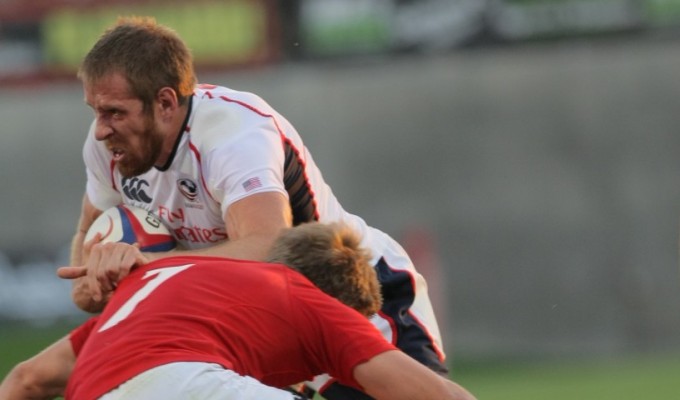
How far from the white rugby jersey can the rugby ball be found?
4cm

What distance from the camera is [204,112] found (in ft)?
18.7

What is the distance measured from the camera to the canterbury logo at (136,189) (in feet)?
19.4

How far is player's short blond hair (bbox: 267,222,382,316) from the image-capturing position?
4977 millimetres

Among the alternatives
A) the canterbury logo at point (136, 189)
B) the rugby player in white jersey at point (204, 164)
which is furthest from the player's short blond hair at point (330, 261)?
the canterbury logo at point (136, 189)

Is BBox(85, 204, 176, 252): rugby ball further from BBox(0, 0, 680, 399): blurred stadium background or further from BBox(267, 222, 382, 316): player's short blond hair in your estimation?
BBox(0, 0, 680, 399): blurred stadium background

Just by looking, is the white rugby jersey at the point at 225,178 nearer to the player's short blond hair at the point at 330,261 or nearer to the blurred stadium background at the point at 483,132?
the player's short blond hair at the point at 330,261

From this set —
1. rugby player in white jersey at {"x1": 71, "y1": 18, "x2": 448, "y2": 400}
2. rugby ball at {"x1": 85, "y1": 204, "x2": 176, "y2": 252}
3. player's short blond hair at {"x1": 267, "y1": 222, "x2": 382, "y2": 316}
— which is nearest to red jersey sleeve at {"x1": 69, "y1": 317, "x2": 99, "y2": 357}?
rugby player in white jersey at {"x1": 71, "y1": 18, "x2": 448, "y2": 400}

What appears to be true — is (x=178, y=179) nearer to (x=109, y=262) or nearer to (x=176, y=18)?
(x=109, y=262)

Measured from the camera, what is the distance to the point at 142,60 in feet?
18.2

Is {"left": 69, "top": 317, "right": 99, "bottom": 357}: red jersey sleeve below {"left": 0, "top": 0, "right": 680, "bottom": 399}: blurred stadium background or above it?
above

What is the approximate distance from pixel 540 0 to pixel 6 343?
22.4 feet

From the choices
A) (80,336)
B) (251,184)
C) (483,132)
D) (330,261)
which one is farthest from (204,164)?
(483,132)

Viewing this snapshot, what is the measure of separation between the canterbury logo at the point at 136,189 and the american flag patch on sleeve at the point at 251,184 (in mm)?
584

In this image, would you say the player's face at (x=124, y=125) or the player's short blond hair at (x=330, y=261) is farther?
the player's face at (x=124, y=125)
